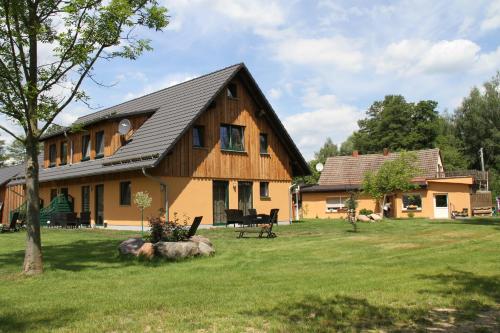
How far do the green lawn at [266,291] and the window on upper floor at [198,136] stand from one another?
1070cm

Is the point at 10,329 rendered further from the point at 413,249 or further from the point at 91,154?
the point at 91,154

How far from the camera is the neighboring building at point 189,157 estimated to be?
2200 centimetres

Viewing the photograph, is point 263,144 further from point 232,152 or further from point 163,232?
point 163,232

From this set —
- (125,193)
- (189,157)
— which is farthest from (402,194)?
(125,193)

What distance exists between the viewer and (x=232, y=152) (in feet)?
80.3

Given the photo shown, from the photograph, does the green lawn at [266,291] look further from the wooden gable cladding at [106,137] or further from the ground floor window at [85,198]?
the ground floor window at [85,198]

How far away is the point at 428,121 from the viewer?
220 ft

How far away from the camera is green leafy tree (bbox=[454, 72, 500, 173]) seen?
57.0 meters

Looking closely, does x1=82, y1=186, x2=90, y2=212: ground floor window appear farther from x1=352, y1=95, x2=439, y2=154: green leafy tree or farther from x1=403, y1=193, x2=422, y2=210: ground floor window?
x1=352, y1=95, x2=439, y2=154: green leafy tree

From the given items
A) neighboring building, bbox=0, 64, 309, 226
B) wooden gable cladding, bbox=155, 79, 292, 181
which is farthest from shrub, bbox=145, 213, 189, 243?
wooden gable cladding, bbox=155, 79, 292, 181

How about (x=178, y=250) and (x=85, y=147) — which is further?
(x=85, y=147)

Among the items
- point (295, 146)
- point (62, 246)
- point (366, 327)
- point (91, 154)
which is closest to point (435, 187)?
point (295, 146)

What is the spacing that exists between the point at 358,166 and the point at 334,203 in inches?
182

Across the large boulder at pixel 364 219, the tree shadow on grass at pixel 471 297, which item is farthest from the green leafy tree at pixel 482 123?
the tree shadow on grass at pixel 471 297
